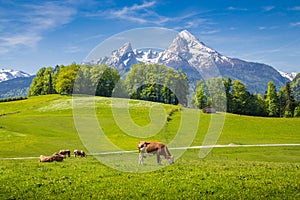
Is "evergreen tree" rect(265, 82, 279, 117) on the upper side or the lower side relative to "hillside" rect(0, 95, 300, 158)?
upper

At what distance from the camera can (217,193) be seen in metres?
16.4

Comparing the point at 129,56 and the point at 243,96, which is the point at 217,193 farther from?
the point at 243,96

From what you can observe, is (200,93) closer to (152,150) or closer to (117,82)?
(117,82)

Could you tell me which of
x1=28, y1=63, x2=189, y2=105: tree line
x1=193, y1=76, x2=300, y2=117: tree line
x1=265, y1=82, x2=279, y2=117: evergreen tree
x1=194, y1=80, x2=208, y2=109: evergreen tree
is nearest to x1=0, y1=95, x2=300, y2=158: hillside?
x1=28, y1=63, x2=189, y2=105: tree line

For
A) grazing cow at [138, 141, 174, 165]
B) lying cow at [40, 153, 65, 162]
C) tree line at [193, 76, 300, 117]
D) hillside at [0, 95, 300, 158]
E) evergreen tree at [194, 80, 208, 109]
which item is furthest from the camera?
tree line at [193, 76, 300, 117]

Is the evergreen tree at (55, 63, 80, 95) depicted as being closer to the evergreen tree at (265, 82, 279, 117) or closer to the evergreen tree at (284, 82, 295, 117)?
the evergreen tree at (265, 82, 279, 117)

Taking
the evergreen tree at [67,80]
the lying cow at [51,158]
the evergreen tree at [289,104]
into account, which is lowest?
the lying cow at [51,158]

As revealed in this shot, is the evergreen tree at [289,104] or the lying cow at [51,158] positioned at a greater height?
the evergreen tree at [289,104]

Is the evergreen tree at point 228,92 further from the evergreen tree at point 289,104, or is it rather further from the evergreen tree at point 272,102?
the evergreen tree at point 289,104

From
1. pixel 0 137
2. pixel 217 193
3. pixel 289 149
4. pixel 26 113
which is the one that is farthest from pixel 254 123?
Result: pixel 217 193

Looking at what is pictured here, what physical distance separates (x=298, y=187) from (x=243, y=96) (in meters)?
121

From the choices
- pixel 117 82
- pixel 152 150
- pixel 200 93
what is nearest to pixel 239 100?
pixel 200 93

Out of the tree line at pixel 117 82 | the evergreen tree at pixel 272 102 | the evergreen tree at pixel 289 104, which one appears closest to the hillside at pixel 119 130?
the tree line at pixel 117 82

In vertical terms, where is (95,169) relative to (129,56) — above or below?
below
